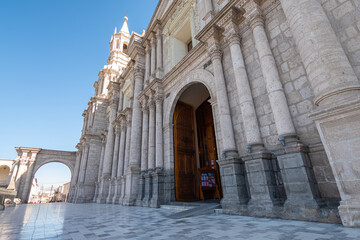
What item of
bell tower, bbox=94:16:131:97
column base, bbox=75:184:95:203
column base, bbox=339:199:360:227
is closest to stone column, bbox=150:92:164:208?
column base, bbox=339:199:360:227

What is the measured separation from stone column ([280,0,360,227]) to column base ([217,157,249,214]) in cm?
224

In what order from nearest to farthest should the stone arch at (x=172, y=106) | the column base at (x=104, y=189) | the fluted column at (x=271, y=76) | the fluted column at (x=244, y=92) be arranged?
the fluted column at (x=271, y=76)
the fluted column at (x=244, y=92)
the stone arch at (x=172, y=106)
the column base at (x=104, y=189)

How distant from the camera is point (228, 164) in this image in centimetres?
530

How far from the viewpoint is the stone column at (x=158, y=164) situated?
27.4 feet

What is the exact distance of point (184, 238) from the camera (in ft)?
9.45

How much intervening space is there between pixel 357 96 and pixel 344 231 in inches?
79.8

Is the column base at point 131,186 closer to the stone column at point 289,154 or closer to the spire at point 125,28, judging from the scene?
the stone column at point 289,154

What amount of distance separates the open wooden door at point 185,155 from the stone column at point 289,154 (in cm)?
538

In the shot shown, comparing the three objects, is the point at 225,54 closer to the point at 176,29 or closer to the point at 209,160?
the point at 176,29

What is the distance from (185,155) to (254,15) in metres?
6.56

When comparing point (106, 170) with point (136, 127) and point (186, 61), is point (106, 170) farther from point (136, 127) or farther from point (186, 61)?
point (186, 61)

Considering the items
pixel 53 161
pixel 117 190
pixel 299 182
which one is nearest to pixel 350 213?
pixel 299 182

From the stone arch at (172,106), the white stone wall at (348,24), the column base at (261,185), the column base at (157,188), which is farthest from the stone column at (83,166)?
the white stone wall at (348,24)

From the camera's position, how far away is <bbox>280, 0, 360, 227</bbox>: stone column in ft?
9.48
